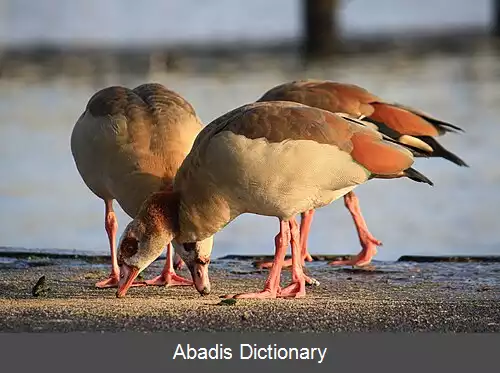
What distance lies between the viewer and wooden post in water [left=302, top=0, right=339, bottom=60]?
29828 mm

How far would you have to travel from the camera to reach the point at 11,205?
1333cm

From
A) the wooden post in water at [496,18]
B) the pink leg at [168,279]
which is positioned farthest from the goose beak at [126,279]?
the wooden post in water at [496,18]

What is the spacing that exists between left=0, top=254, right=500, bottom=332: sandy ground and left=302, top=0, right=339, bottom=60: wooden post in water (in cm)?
2017

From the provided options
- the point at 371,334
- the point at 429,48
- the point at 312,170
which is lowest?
the point at 371,334

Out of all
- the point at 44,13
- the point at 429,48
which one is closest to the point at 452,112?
the point at 429,48

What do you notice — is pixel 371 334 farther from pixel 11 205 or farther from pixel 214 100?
pixel 214 100

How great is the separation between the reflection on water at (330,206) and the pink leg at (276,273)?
2.42 m

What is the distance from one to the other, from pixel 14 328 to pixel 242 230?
521cm

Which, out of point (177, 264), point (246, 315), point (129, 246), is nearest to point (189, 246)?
point (129, 246)

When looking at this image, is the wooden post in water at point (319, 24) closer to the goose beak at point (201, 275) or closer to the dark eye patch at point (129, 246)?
the goose beak at point (201, 275)

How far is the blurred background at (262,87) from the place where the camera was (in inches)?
481

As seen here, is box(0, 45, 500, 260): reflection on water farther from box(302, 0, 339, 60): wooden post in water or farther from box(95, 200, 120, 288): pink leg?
box(302, 0, 339, 60): wooden post in water

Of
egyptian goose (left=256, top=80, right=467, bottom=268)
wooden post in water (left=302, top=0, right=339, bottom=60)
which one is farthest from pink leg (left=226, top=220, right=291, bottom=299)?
wooden post in water (left=302, top=0, right=339, bottom=60)

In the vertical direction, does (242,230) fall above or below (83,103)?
below
